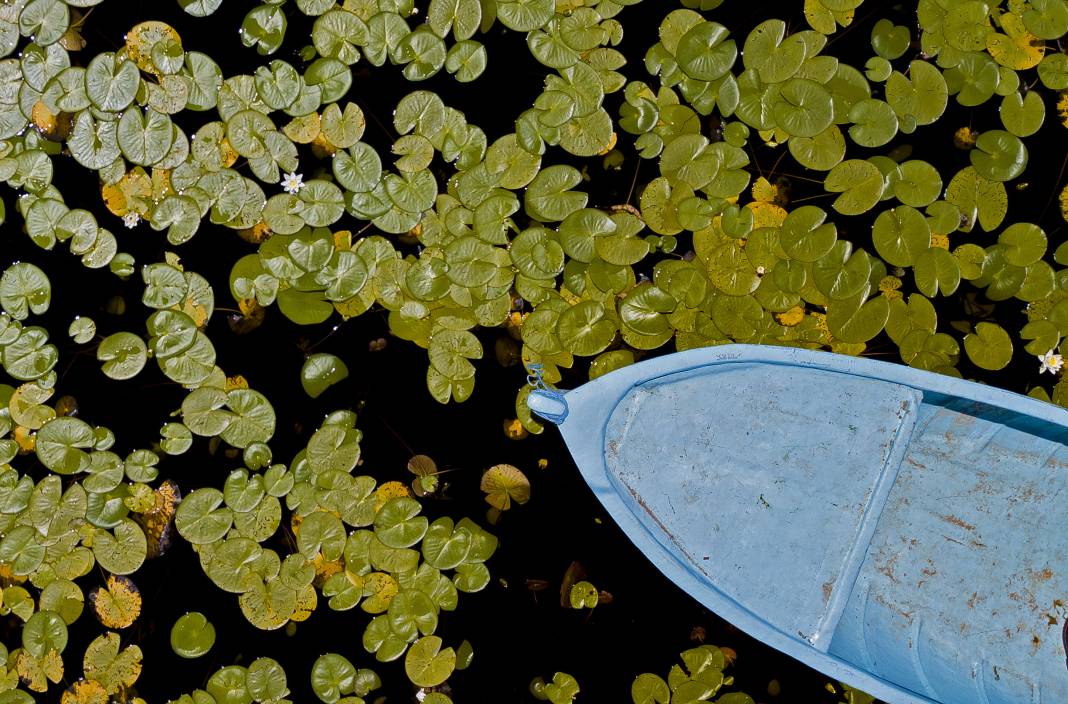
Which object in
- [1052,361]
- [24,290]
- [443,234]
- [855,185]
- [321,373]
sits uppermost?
[855,185]

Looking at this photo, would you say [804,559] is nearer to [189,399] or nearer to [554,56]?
[554,56]

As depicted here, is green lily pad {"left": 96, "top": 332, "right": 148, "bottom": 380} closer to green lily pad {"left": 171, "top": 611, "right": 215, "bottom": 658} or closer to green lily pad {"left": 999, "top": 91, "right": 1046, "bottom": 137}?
green lily pad {"left": 171, "top": 611, "right": 215, "bottom": 658}

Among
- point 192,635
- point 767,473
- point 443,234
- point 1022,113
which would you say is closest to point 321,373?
point 443,234

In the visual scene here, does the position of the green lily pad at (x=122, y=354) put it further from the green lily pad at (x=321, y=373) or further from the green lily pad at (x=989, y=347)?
the green lily pad at (x=989, y=347)

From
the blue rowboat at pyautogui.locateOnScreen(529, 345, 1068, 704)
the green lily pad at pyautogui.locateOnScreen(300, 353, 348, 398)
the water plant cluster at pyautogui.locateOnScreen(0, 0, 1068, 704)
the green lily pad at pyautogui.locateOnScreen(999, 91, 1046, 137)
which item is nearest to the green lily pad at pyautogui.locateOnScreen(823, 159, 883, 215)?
the water plant cluster at pyautogui.locateOnScreen(0, 0, 1068, 704)

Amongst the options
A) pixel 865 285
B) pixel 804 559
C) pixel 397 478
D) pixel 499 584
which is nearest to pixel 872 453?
pixel 804 559

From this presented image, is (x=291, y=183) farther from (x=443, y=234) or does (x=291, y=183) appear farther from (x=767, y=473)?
(x=767, y=473)

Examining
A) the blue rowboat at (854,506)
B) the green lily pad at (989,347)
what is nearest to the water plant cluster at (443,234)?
the green lily pad at (989,347)
